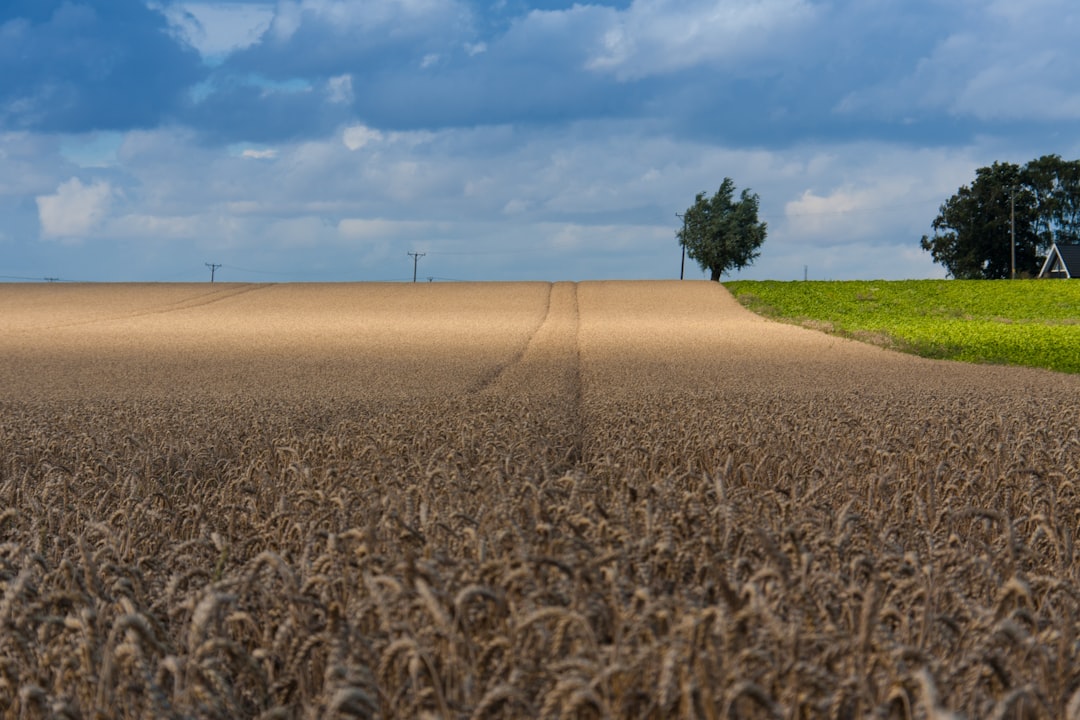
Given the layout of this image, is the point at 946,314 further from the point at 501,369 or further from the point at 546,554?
the point at 546,554

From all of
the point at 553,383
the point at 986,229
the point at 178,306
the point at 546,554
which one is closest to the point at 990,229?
the point at 986,229

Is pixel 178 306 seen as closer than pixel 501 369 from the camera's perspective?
No

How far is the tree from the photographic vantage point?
267 ft

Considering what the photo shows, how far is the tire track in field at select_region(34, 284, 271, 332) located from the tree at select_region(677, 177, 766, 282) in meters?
34.3

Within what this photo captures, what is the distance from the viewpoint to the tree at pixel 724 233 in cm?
8138

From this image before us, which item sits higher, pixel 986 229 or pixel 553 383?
pixel 986 229

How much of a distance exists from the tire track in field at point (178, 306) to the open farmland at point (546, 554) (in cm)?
2790

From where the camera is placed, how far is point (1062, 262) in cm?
8231

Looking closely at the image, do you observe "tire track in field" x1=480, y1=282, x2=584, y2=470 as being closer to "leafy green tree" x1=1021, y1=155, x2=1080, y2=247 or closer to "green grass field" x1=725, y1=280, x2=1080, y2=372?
"green grass field" x1=725, y1=280, x2=1080, y2=372

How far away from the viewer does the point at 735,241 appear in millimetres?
80750

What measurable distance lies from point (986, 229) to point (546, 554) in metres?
95.6

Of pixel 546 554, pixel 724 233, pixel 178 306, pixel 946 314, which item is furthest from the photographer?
pixel 724 233

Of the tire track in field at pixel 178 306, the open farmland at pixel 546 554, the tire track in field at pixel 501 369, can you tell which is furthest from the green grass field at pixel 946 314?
the tire track in field at pixel 178 306

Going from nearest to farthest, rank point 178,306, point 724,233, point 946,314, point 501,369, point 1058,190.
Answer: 1. point 501,369
2. point 946,314
3. point 178,306
4. point 724,233
5. point 1058,190
